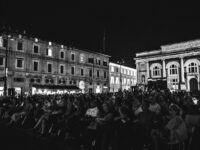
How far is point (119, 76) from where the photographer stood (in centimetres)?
6100

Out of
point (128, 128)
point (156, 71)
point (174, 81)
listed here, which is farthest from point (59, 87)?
point (128, 128)

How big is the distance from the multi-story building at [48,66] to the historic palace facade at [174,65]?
12.7 metres

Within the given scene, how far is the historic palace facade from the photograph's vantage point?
4634 cm

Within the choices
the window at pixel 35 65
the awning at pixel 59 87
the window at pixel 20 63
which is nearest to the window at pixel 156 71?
the awning at pixel 59 87

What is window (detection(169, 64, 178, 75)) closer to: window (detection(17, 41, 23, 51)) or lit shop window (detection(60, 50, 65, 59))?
lit shop window (detection(60, 50, 65, 59))

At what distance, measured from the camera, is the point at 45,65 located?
39.4 meters

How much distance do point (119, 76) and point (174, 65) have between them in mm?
17632

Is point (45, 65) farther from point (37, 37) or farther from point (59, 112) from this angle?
point (59, 112)

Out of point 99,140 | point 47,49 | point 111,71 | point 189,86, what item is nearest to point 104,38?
point 111,71

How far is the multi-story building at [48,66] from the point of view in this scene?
33.8m

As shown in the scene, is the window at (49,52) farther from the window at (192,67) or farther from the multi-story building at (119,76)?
the window at (192,67)

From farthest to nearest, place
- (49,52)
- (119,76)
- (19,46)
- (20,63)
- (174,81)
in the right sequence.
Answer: (119,76) < (174,81) < (49,52) < (20,63) < (19,46)

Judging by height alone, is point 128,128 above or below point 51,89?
below

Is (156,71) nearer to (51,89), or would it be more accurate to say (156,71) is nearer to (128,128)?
(51,89)
